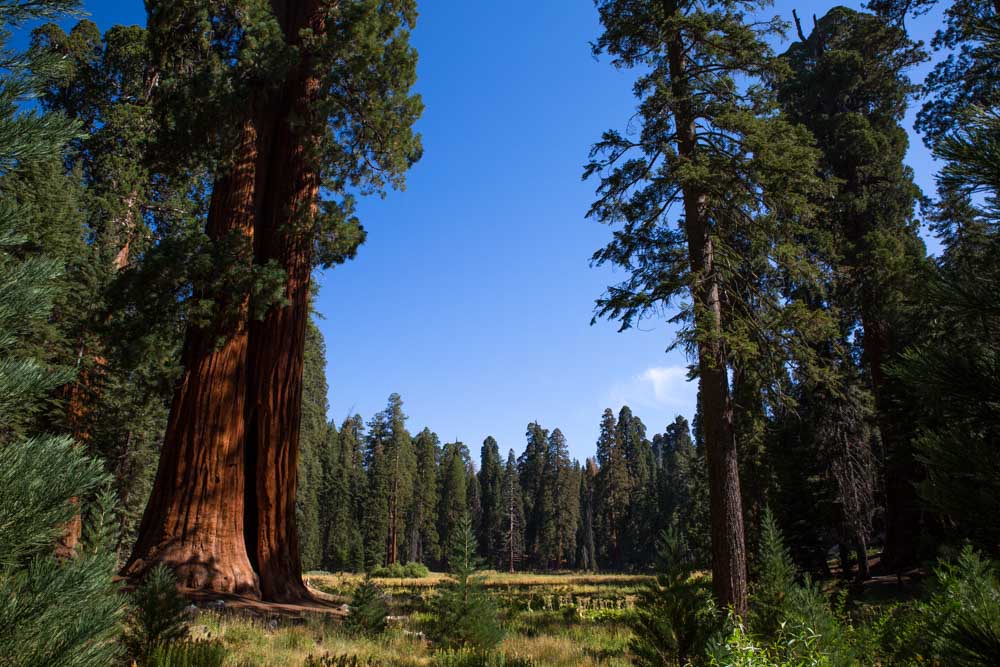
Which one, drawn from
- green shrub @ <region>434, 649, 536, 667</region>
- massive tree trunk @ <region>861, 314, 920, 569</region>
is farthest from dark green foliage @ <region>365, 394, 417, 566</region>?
green shrub @ <region>434, 649, 536, 667</region>

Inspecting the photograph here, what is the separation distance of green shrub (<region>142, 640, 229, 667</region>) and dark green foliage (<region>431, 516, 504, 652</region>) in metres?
2.65

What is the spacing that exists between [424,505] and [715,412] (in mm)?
58774

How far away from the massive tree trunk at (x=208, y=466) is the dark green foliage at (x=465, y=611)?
3243mm

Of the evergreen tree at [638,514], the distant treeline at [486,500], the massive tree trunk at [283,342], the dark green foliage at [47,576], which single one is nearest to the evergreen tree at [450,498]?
the distant treeline at [486,500]

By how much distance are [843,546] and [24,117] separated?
22.7m

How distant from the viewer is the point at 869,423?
17453 mm

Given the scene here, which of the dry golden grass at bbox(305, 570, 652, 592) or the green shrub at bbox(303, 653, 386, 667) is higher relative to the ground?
the green shrub at bbox(303, 653, 386, 667)

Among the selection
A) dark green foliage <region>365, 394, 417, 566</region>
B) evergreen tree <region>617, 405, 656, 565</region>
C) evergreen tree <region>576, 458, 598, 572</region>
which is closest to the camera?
dark green foliage <region>365, 394, 417, 566</region>

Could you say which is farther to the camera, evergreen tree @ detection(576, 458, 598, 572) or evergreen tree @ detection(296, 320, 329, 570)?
evergreen tree @ detection(576, 458, 598, 572)

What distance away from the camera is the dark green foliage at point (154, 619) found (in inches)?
173

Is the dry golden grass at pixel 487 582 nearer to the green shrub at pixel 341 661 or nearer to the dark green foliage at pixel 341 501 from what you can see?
the green shrub at pixel 341 661

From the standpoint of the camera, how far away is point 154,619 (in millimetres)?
4547

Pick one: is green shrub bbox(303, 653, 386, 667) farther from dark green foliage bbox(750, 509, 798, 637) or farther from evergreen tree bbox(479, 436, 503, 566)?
evergreen tree bbox(479, 436, 503, 566)

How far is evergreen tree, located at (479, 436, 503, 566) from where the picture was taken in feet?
230
